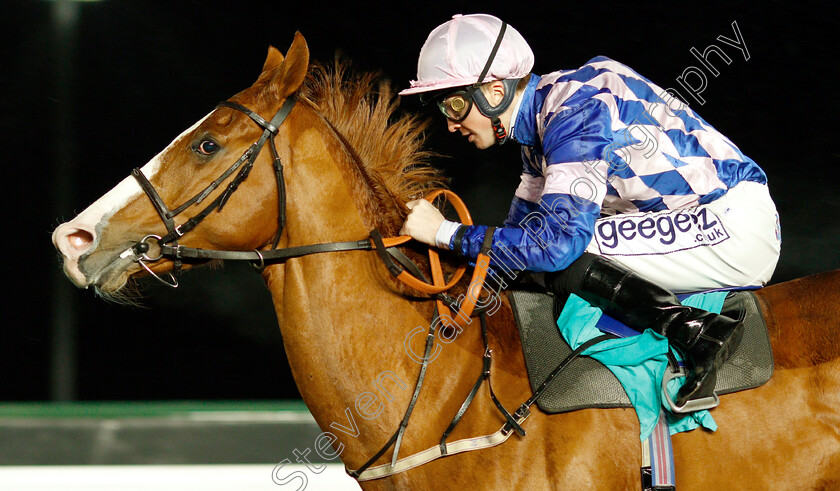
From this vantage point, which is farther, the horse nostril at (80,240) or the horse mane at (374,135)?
the horse mane at (374,135)

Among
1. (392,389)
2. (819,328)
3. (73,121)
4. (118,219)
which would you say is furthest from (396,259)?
(73,121)

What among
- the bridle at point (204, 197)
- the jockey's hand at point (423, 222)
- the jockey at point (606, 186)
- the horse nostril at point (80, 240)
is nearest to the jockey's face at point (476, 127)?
the jockey at point (606, 186)

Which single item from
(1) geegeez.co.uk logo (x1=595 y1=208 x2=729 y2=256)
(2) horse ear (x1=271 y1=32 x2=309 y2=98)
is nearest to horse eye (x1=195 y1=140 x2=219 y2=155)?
→ (2) horse ear (x1=271 y1=32 x2=309 y2=98)

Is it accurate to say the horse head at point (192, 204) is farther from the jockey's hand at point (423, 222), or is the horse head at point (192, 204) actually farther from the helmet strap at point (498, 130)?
the helmet strap at point (498, 130)

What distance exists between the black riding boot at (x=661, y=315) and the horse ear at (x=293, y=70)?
34.0 inches

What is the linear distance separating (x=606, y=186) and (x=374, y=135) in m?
0.69

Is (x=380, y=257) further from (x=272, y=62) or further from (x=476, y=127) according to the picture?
(x=272, y=62)

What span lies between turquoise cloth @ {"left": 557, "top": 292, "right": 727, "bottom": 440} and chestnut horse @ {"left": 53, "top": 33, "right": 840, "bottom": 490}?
40 millimetres

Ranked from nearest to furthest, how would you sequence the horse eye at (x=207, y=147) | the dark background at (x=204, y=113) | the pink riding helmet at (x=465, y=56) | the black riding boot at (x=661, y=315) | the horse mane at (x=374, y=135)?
1. the black riding boot at (x=661, y=315)
2. the horse eye at (x=207, y=147)
3. the pink riding helmet at (x=465, y=56)
4. the horse mane at (x=374, y=135)
5. the dark background at (x=204, y=113)

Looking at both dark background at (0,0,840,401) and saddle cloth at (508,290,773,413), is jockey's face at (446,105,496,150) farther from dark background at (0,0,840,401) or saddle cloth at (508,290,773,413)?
dark background at (0,0,840,401)

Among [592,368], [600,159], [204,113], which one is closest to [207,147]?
[600,159]

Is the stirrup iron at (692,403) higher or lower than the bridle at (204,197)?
lower

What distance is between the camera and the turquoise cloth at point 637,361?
1.69m

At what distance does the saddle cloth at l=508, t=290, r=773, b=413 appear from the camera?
67.1 inches
